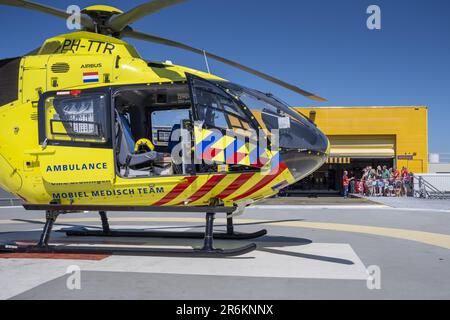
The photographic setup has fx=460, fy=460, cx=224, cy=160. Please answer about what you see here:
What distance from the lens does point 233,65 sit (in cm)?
803

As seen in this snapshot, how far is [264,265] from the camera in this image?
6.21 meters

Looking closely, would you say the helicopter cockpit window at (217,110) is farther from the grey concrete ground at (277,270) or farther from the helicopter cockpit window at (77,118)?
the grey concrete ground at (277,270)

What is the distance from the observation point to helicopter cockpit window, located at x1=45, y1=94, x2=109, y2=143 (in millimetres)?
7191

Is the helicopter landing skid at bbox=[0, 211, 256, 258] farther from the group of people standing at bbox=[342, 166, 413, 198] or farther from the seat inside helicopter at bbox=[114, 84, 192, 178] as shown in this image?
the group of people standing at bbox=[342, 166, 413, 198]

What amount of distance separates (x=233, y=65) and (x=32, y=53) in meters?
3.47

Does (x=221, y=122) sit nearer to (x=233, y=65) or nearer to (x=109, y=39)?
(x=233, y=65)

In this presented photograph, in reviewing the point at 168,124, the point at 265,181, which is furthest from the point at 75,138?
the point at 265,181

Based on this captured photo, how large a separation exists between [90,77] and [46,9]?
1.34 metres

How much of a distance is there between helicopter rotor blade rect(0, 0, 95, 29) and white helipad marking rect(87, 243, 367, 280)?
13.0ft

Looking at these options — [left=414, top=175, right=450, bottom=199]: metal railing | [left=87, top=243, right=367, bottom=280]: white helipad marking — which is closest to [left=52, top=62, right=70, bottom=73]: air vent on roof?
[left=87, top=243, right=367, bottom=280]: white helipad marking

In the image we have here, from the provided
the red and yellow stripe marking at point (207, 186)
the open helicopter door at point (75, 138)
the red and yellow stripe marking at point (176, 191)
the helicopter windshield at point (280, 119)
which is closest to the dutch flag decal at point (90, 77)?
the open helicopter door at point (75, 138)

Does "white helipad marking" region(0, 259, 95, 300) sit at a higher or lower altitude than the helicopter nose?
lower

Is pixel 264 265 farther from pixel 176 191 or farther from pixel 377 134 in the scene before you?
pixel 377 134
